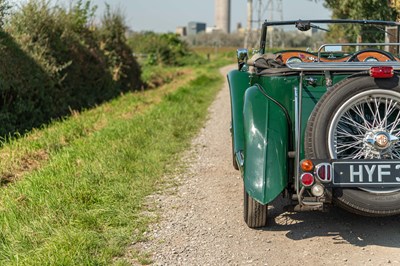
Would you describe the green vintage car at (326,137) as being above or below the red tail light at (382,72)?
below

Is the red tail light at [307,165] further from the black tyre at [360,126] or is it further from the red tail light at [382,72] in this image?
the red tail light at [382,72]

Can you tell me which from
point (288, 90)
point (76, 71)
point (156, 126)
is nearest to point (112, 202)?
point (288, 90)

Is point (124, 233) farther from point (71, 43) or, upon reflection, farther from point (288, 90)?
point (71, 43)

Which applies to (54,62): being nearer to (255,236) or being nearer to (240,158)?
(240,158)

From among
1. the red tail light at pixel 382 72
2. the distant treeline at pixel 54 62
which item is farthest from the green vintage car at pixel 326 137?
the distant treeline at pixel 54 62

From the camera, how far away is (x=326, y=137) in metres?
4.14

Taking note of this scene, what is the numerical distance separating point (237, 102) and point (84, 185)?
183 centimetres

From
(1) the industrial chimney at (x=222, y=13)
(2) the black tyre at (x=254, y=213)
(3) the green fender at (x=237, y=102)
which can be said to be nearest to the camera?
(2) the black tyre at (x=254, y=213)

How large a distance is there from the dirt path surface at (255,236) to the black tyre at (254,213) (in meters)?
0.07

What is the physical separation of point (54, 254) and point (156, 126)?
6007 millimetres

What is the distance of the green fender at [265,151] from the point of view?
4.26 metres

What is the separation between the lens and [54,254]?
3.97 meters

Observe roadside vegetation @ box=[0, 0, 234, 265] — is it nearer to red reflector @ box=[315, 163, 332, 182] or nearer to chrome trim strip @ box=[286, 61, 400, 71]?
red reflector @ box=[315, 163, 332, 182]

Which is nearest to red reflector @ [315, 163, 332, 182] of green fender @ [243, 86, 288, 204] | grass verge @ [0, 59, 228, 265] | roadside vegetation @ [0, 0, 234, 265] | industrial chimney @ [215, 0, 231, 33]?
green fender @ [243, 86, 288, 204]
